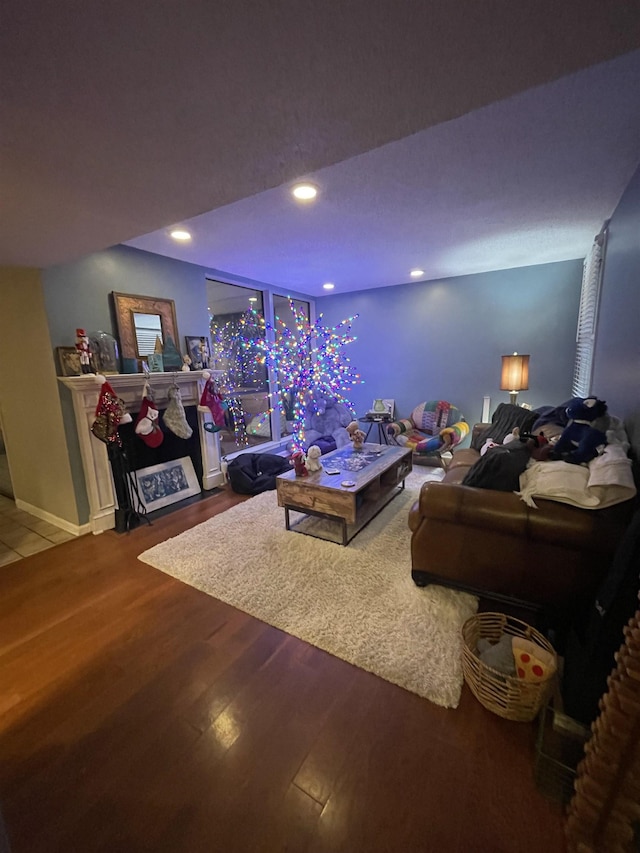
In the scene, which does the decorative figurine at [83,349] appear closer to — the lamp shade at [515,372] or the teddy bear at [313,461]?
the teddy bear at [313,461]

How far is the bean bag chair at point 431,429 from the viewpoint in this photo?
4.23m

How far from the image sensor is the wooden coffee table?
8.38 feet

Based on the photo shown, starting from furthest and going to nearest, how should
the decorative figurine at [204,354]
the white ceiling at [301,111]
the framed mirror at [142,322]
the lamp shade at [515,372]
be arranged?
1. the lamp shade at [515,372]
2. the decorative figurine at [204,354]
3. the framed mirror at [142,322]
4. the white ceiling at [301,111]

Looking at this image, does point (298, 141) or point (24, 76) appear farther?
point (298, 141)

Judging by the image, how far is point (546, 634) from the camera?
1684 millimetres

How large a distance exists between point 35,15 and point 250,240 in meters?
2.39

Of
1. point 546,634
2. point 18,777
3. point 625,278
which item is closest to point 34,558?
point 18,777

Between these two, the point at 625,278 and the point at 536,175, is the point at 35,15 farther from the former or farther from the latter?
the point at 625,278

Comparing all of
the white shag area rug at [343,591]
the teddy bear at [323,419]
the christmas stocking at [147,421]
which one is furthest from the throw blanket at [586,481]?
the teddy bear at [323,419]

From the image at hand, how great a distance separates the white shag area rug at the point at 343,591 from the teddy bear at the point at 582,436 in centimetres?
102

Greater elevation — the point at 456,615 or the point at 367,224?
the point at 367,224

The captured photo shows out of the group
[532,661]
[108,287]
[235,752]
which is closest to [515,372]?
[532,661]

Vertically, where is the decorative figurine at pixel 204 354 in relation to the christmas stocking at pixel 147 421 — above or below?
above

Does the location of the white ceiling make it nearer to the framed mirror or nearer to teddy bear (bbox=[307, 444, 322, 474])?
the framed mirror
